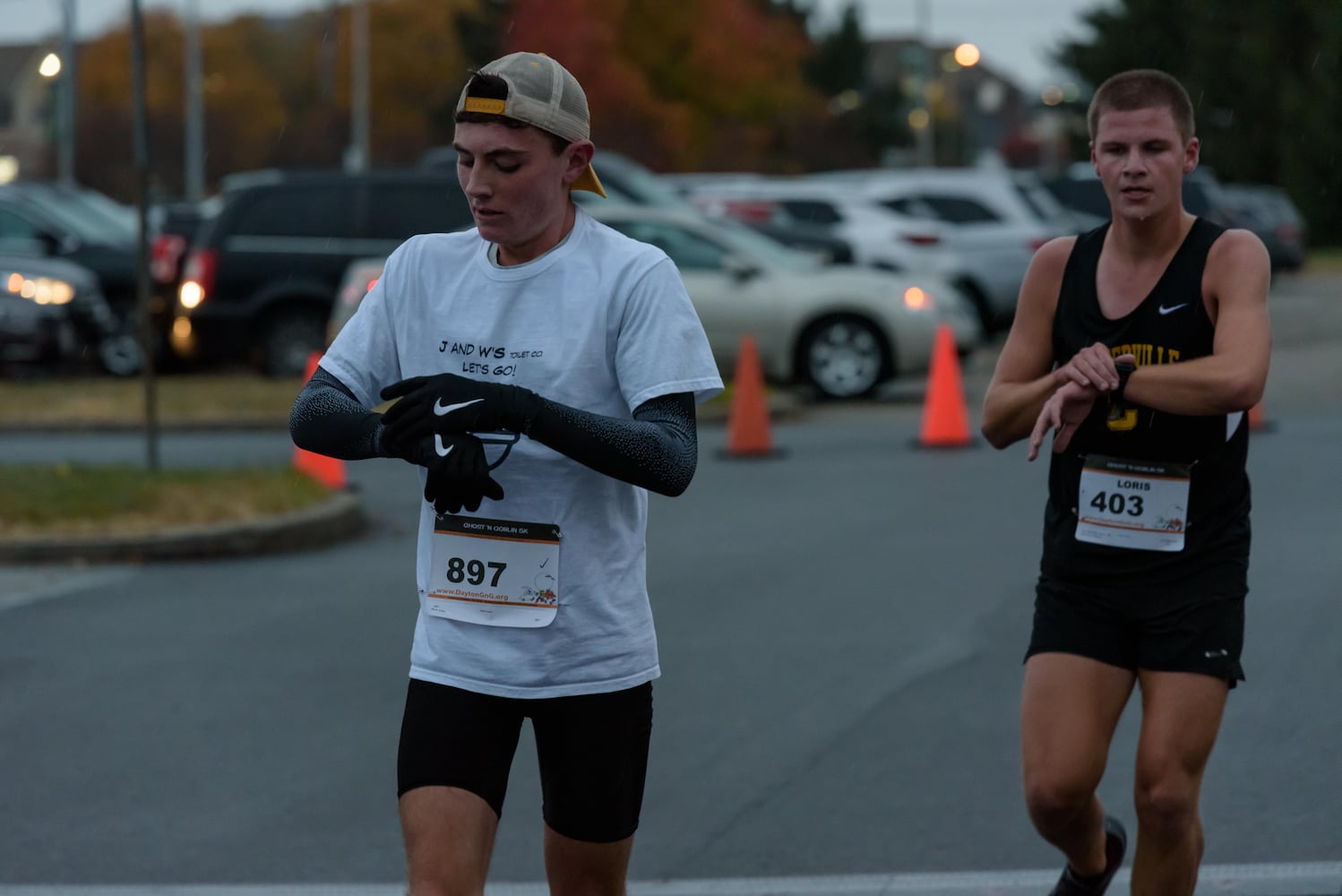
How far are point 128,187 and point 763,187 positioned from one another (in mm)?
45425

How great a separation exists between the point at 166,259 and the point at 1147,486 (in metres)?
17.9

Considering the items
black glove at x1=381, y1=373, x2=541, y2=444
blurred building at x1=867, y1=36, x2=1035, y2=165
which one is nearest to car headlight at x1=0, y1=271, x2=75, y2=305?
black glove at x1=381, y1=373, x2=541, y2=444

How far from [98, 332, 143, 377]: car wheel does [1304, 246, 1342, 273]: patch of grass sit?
103 feet

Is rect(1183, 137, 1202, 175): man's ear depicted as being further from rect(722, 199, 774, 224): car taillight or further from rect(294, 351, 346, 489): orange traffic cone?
rect(722, 199, 774, 224): car taillight

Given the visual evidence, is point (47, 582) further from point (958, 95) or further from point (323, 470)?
point (958, 95)

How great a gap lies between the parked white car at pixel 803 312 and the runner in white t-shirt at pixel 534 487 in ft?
45.2

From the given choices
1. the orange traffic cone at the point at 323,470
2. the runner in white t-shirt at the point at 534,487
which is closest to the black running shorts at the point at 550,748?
the runner in white t-shirt at the point at 534,487

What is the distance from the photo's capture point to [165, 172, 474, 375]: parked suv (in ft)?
62.0

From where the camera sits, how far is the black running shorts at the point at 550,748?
334 cm

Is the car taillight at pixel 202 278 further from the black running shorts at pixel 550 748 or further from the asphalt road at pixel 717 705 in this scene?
the black running shorts at pixel 550 748

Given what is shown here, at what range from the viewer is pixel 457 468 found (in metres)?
3.12

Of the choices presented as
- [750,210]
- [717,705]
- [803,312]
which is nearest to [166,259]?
[803,312]

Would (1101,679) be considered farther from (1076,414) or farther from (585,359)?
(585,359)

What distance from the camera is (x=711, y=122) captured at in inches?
2408
